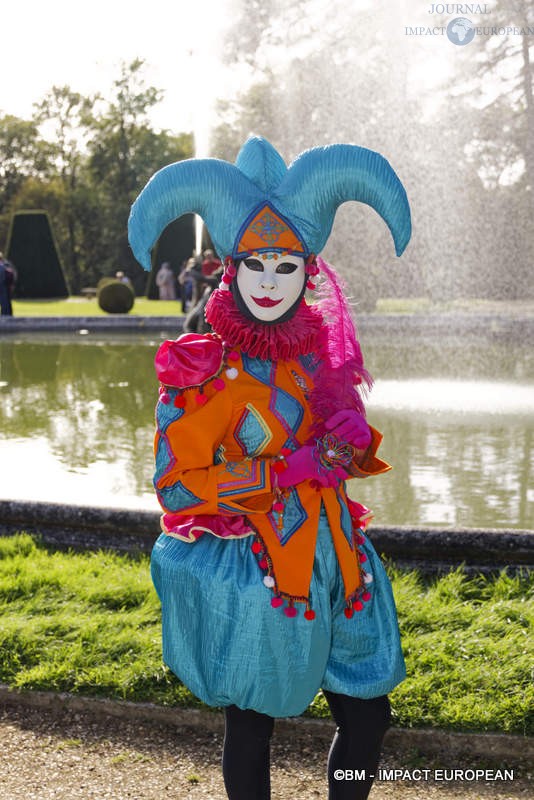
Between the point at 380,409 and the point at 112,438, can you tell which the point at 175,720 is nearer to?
the point at 112,438

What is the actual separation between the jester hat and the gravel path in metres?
1.49

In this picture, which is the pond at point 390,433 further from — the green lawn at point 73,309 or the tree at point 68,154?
the tree at point 68,154

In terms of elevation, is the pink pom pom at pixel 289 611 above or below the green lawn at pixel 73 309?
above

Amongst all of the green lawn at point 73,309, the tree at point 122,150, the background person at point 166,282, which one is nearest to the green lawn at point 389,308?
the green lawn at point 73,309

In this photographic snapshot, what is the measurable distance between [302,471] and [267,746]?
26.7 inches

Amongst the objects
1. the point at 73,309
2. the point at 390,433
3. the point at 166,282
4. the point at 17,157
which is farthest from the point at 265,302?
the point at 17,157

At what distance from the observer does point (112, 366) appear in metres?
12.2

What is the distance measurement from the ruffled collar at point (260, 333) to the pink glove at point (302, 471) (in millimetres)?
267

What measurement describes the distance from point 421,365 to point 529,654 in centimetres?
853

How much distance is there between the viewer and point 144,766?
2.84m

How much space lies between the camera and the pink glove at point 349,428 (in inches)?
89.6

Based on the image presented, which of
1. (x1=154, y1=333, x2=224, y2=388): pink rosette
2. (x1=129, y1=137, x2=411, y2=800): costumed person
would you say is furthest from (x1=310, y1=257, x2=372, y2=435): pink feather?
(x1=154, y1=333, x2=224, y2=388): pink rosette

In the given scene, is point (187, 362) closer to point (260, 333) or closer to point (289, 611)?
point (260, 333)

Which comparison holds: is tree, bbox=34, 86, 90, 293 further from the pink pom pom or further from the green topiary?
the pink pom pom
